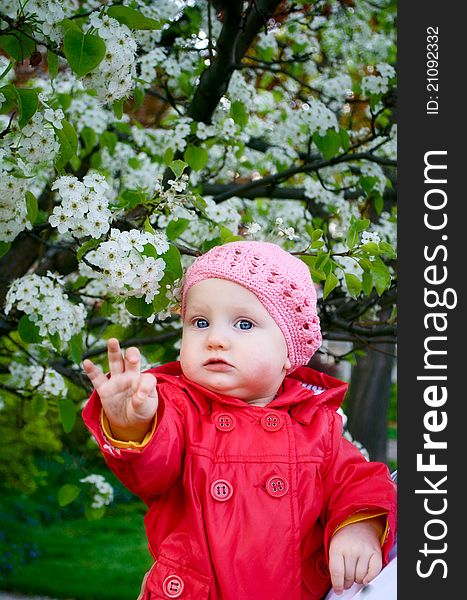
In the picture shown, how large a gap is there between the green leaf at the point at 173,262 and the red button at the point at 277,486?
1.74 feet

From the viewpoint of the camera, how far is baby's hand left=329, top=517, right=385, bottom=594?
1.70m

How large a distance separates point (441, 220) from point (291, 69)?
135 inches

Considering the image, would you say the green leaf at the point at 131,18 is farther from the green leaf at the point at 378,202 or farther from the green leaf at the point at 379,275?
the green leaf at the point at 378,202

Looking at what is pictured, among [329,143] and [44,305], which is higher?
[329,143]

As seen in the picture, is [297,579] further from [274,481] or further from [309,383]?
[309,383]

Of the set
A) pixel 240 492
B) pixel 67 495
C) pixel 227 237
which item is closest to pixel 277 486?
pixel 240 492

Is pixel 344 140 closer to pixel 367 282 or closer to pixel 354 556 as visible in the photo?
pixel 367 282

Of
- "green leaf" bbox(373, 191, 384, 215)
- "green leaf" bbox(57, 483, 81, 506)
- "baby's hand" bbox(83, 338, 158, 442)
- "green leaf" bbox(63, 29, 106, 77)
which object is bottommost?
"baby's hand" bbox(83, 338, 158, 442)

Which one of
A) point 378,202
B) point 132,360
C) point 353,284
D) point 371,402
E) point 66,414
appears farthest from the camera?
point 371,402

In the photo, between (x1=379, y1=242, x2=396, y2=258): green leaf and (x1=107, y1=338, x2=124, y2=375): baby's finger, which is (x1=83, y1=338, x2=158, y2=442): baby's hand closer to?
(x1=107, y1=338, x2=124, y2=375): baby's finger

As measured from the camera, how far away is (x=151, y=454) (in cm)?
171

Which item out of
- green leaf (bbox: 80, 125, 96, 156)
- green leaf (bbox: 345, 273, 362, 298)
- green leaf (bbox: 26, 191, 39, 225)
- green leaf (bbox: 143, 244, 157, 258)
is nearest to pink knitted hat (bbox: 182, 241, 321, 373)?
green leaf (bbox: 143, 244, 157, 258)

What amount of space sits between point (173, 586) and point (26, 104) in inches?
43.1

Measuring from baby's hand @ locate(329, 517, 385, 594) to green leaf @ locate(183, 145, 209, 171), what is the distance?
169cm
